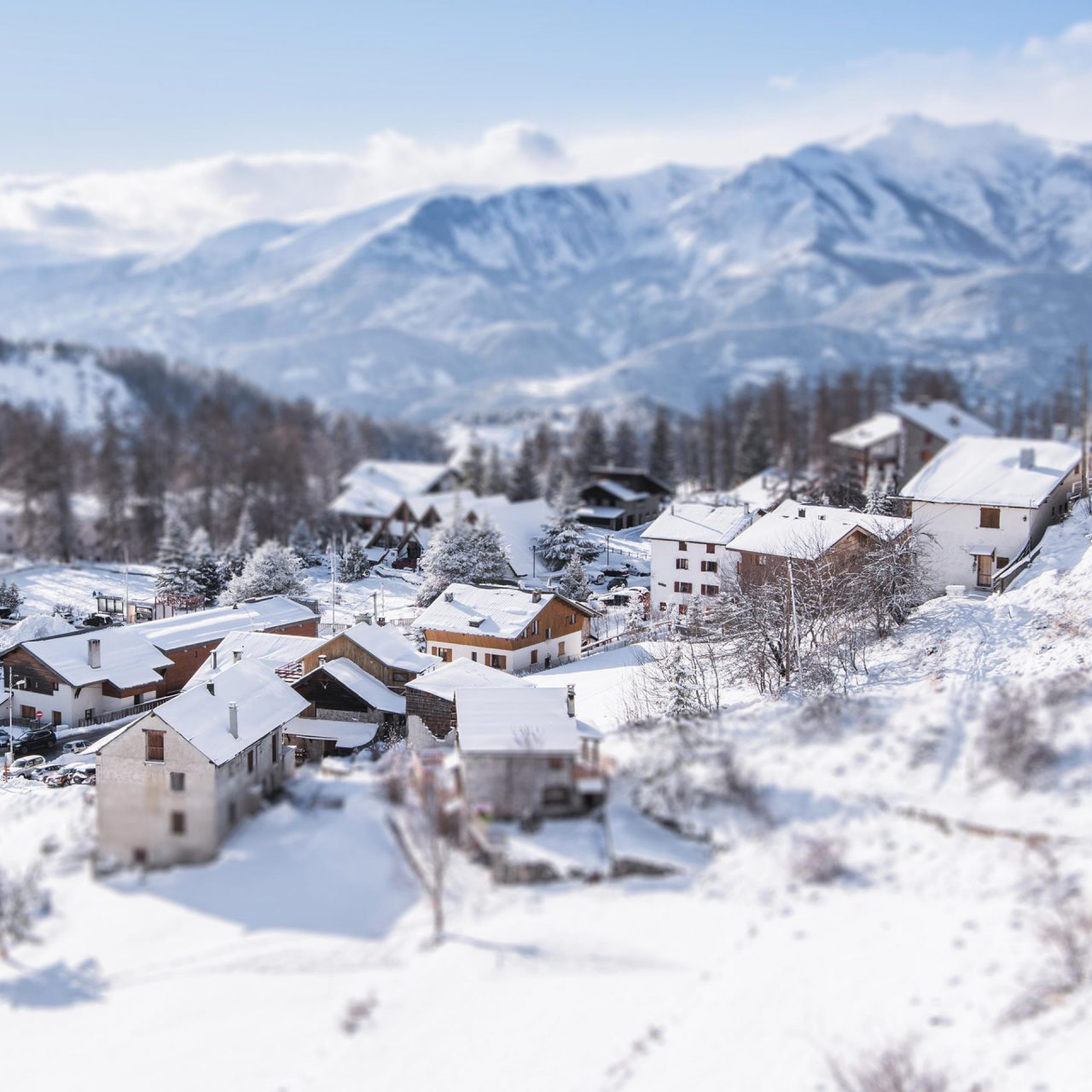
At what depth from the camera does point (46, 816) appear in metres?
15.3

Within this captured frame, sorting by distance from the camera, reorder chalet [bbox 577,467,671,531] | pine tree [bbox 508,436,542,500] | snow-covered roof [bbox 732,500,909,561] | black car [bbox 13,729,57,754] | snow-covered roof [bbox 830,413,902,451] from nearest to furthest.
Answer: snow-covered roof [bbox 732,500,909,561] < black car [bbox 13,729,57,754] < chalet [bbox 577,467,671,531] < snow-covered roof [bbox 830,413,902,451] < pine tree [bbox 508,436,542,500]

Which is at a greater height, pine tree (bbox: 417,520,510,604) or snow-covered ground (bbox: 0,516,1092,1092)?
snow-covered ground (bbox: 0,516,1092,1092)

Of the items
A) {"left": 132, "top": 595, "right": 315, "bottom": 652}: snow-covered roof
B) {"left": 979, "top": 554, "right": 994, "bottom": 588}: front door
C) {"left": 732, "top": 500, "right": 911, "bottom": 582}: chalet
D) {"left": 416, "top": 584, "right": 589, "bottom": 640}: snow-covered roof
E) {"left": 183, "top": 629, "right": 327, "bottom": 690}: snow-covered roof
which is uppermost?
{"left": 732, "top": 500, "right": 911, "bottom": 582}: chalet

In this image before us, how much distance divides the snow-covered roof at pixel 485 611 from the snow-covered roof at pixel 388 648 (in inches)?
80.0

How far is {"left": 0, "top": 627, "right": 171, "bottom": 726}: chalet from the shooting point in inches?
1586

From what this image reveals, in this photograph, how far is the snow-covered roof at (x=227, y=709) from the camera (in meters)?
26.0

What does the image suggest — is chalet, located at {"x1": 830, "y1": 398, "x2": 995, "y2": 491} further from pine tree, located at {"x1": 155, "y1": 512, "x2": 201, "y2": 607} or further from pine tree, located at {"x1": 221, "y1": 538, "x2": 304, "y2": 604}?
pine tree, located at {"x1": 155, "y1": 512, "x2": 201, "y2": 607}

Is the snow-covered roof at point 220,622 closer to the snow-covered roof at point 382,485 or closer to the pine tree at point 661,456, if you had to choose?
the snow-covered roof at point 382,485

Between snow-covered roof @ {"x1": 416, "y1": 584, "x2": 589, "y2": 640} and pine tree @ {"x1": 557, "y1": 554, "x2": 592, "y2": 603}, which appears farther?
pine tree @ {"x1": 557, "y1": 554, "x2": 592, "y2": 603}

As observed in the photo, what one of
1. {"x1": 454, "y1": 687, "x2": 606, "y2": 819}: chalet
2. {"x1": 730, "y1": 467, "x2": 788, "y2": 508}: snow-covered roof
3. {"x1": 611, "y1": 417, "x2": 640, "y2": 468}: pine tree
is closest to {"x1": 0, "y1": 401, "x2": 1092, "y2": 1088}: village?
{"x1": 454, "y1": 687, "x2": 606, "y2": 819}: chalet

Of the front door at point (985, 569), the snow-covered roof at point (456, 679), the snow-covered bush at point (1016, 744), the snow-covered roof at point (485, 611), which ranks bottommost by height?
the snow-covered roof at point (456, 679)

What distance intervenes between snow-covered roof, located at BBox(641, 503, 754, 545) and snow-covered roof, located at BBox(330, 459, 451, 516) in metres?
34.8

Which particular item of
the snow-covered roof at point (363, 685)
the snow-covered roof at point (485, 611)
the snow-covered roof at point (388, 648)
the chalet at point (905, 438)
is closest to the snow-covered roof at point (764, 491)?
the chalet at point (905, 438)

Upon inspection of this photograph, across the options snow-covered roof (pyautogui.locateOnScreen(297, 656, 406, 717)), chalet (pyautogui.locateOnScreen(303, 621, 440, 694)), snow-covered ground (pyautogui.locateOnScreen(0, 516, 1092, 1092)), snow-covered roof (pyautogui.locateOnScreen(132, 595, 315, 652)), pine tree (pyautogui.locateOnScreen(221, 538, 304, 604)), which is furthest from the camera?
pine tree (pyautogui.locateOnScreen(221, 538, 304, 604))
